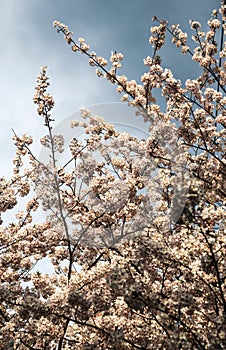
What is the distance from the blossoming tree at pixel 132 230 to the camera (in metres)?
4.83

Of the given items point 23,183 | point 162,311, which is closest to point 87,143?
point 23,183

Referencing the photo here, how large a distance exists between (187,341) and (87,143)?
5.38 meters

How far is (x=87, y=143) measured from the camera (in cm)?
885

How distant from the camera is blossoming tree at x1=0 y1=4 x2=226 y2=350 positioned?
483 centimetres

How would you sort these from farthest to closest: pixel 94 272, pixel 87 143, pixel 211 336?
pixel 87 143, pixel 94 272, pixel 211 336

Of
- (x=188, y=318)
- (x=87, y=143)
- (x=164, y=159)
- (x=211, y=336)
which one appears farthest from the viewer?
(x=87, y=143)

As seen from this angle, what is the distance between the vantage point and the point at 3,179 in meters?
10.4

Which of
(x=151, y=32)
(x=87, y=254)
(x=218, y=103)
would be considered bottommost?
(x=87, y=254)

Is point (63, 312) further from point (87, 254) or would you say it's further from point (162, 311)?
point (87, 254)

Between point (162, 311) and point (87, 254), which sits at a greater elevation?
point (87, 254)

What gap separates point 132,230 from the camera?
Answer: 7.14m

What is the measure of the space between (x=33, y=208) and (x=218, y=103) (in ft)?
18.4

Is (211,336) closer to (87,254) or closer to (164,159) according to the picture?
(164,159)

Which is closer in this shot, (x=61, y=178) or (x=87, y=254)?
(x=61, y=178)
